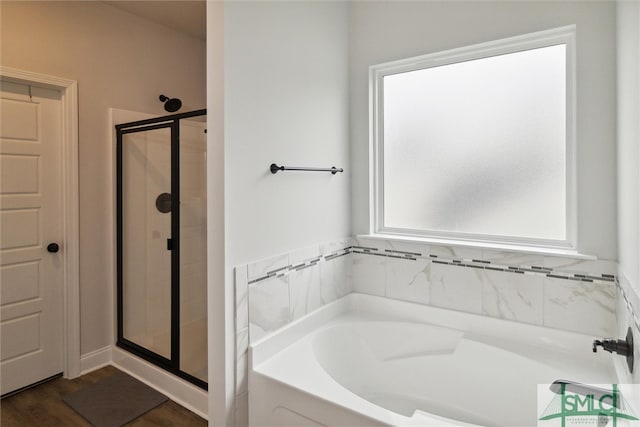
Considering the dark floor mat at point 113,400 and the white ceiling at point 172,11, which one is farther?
the white ceiling at point 172,11

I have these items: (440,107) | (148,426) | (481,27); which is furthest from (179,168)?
(481,27)

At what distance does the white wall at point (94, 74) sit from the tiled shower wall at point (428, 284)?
1.73m

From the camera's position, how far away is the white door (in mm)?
2336

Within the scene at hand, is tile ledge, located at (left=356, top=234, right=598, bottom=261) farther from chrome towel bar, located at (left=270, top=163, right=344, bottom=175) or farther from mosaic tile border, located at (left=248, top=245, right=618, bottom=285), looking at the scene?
chrome towel bar, located at (left=270, top=163, right=344, bottom=175)

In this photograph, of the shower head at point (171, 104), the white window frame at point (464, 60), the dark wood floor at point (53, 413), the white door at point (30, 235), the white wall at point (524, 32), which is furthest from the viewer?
the shower head at point (171, 104)

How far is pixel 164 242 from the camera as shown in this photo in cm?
252

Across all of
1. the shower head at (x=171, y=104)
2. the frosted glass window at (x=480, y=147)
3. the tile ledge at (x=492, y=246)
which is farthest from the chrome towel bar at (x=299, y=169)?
the shower head at (x=171, y=104)

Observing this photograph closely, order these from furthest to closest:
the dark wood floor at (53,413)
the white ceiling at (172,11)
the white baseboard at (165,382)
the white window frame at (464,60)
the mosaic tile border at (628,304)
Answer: the white ceiling at (172,11) → the white baseboard at (165,382) → the dark wood floor at (53,413) → the white window frame at (464,60) → the mosaic tile border at (628,304)

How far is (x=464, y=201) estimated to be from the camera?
7.07 ft

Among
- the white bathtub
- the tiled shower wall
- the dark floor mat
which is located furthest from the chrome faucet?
the dark floor mat

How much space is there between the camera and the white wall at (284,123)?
1602mm

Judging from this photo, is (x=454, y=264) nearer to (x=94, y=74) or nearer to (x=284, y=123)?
(x=284, y=123)

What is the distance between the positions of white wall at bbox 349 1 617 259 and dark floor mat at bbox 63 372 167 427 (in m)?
1.80
